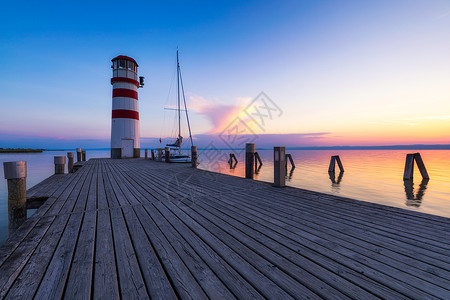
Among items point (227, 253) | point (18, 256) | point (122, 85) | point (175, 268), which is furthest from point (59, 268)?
point (122, 85)

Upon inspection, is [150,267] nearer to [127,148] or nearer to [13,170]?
[13,170]

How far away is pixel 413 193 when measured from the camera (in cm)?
1002

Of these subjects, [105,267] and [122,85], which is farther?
[122,85]

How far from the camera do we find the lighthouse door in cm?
1981

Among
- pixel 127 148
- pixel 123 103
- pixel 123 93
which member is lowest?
pixel 127 148

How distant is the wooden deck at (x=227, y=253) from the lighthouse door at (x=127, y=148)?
17.6 meters

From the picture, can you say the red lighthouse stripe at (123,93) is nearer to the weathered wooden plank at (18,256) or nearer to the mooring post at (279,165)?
the mooring post at (279,165)

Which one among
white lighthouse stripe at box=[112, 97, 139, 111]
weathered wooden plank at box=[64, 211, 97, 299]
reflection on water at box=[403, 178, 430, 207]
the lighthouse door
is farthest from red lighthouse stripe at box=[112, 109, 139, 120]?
reflection on water at box=[403, 178, 430, 207]

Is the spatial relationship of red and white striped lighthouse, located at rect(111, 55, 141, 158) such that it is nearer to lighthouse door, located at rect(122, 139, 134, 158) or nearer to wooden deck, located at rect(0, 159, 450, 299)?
lighthouse door, located at rect(122, 139, 134, 158)

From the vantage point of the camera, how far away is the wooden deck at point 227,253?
61.8 inches

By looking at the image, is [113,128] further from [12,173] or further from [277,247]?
[277,247]

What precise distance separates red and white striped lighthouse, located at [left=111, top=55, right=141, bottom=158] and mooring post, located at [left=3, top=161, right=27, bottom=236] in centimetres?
1679

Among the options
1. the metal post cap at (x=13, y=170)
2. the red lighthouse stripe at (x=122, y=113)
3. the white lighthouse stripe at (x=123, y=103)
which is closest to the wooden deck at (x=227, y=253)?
the metal post cap at (x=13, y=170)

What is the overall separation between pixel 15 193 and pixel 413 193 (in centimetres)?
1580
